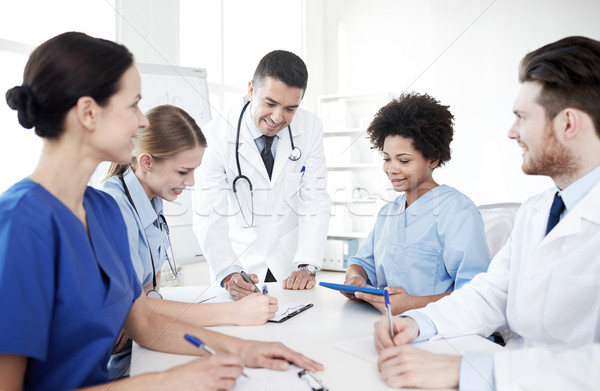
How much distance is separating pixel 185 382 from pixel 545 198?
0.92m

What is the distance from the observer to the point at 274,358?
0.91 metres

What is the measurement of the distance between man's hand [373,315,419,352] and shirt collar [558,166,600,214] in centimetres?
42

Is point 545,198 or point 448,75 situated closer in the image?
point 545,198

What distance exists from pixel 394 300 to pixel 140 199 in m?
0.80

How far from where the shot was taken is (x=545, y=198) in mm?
1146

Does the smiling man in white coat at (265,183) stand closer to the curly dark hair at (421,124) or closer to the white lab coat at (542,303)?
the curly dark hair at (421,124)

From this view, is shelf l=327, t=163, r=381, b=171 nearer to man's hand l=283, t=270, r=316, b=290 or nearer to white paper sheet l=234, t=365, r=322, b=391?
man's hand l=283, t=270, r=316, b=290

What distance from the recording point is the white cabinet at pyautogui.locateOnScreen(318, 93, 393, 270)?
4.79m

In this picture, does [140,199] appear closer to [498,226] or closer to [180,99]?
[498,226]

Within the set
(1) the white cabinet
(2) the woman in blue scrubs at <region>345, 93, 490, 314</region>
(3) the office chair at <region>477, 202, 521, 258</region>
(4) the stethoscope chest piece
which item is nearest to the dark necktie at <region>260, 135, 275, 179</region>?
(4) the stethoscope chest piece

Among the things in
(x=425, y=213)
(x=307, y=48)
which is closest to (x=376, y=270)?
(x=425, y=213)

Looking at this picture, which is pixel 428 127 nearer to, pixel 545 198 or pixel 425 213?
pixel 425 213

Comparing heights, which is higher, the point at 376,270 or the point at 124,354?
the point at 376,270

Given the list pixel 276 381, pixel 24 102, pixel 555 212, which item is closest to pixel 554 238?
pixel 555 212
